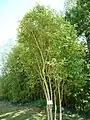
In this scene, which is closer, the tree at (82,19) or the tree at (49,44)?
the tree at (49,44)

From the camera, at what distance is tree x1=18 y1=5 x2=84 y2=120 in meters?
9.58

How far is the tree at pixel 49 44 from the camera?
9.58 metres

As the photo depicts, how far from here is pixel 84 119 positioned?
11531mm

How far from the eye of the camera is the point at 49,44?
9.92 meters

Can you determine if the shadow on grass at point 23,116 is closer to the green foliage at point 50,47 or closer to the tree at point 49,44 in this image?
the tree at point 49,44

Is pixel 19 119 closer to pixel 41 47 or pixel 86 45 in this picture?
pixel 41 47

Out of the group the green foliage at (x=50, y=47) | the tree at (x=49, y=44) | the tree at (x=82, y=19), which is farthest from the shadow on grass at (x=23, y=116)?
the tree at (x=82, y=19)

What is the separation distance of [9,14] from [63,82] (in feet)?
Result: 12.7

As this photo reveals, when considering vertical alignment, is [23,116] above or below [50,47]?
below

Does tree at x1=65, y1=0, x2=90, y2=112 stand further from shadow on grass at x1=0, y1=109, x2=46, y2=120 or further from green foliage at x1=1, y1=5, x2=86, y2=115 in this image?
shadow on grass at x1=0, y1=109, x2=46, y2=120

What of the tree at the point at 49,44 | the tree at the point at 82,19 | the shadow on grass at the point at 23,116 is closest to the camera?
the tree at the point at 49,44

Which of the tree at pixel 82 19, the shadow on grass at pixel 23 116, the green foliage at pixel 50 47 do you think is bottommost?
the shadow on grass at pixel 23 116

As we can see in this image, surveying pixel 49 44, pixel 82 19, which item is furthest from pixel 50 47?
pixel 82 19

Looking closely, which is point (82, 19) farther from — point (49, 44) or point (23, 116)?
point (23, 116)
